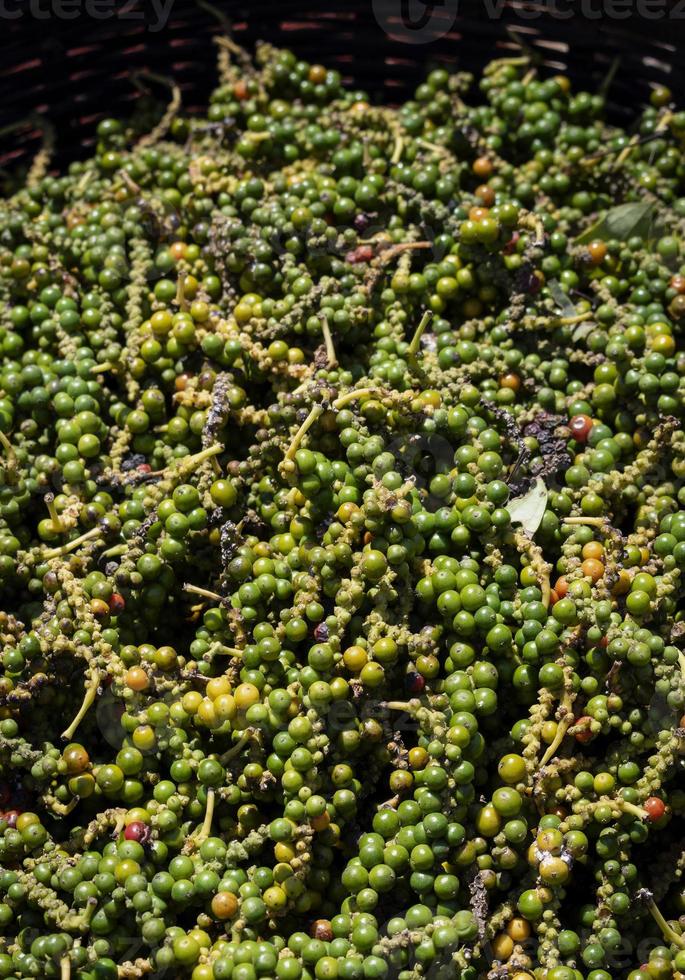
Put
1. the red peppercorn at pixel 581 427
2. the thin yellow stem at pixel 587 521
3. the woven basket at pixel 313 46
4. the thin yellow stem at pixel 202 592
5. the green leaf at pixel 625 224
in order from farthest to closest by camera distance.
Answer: the woven basket at pixel 313 46, the green leaf at pixel 625 224, the red peppercorn at pixel 581 427, the thin yellow stem at pixel 587 521, the thin yellow stem at pixel 202 592

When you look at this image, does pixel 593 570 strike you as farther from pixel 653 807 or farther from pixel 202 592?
pixel 202 592

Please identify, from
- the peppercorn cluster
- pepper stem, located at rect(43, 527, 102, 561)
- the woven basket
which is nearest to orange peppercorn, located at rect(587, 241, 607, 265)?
the peppercorn cluster

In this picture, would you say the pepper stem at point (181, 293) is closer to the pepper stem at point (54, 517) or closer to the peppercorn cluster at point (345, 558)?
the peppercorn cluster at point (345, 558)

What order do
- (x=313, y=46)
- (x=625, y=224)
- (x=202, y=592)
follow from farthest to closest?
(x=313, y=46), (x=625, y=224), (x=202, y=592)

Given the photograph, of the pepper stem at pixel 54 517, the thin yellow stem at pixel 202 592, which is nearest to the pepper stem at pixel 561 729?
the thin yellow stem at pixel 202 592

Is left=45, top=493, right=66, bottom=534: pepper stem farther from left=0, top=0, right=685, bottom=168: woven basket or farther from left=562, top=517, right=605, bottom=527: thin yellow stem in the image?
left=0, top=0, right=685, bottom=168: woven basket

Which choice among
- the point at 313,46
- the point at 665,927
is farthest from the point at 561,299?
the point at 665,927

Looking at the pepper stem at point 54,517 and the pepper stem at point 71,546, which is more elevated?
the pepper stem at point 54,517
